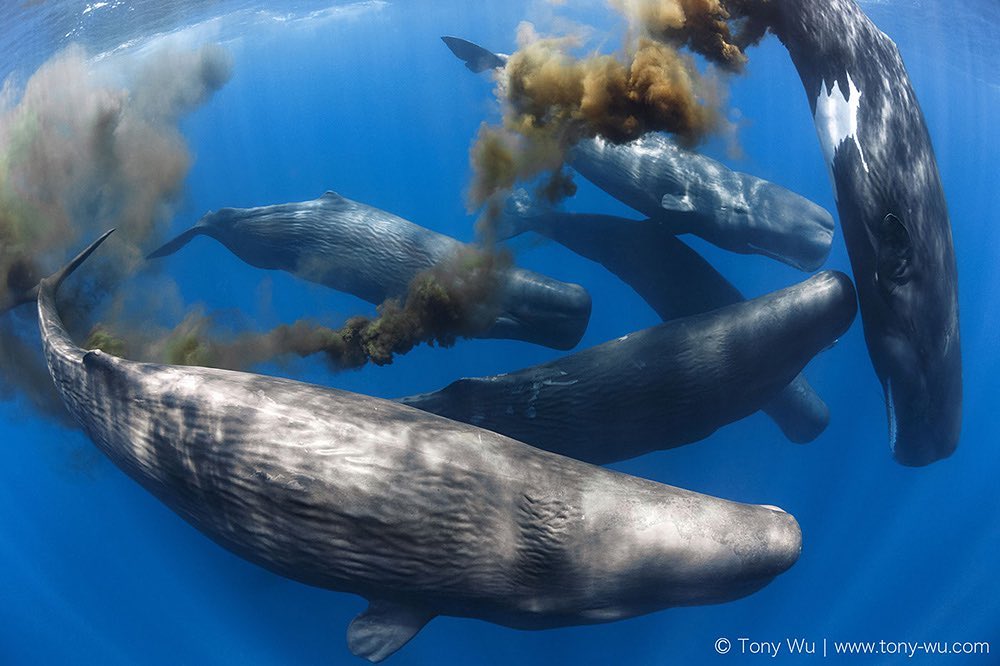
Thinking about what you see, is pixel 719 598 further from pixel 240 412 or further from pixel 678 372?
pixel 240 412

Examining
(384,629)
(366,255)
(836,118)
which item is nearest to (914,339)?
(836,118)

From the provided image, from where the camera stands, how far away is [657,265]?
929 centimetres

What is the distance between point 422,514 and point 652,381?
374 cm

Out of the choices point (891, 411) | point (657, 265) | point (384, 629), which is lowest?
point (384, 629)

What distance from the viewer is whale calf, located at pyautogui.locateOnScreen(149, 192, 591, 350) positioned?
8234 millimetres

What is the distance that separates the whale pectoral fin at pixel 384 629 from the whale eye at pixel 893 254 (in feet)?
18.6

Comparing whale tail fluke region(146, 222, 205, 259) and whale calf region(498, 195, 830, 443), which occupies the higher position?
whale calf region(498, 195, 830, 443)

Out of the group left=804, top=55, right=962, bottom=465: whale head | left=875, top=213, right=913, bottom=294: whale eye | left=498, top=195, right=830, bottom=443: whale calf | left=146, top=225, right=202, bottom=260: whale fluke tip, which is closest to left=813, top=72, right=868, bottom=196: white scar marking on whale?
left=804, top=55, right=962, bottom=465: whale head

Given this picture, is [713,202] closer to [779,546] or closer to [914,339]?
[914,339]

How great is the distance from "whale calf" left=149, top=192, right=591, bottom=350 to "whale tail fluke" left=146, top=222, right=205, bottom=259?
19 millimetres

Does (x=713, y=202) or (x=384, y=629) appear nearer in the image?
(x=384, y=629)

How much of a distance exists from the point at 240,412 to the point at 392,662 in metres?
7.62

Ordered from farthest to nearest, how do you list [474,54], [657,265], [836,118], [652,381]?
[474,54] < [657,265] < [652,381] < [836,118]

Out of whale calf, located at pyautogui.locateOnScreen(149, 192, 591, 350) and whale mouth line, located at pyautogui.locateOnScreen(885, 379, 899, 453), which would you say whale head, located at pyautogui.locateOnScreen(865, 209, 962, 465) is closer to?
whale mouth line, located at pyautogui.locateOnScreen(885, 379, 899, 453)
